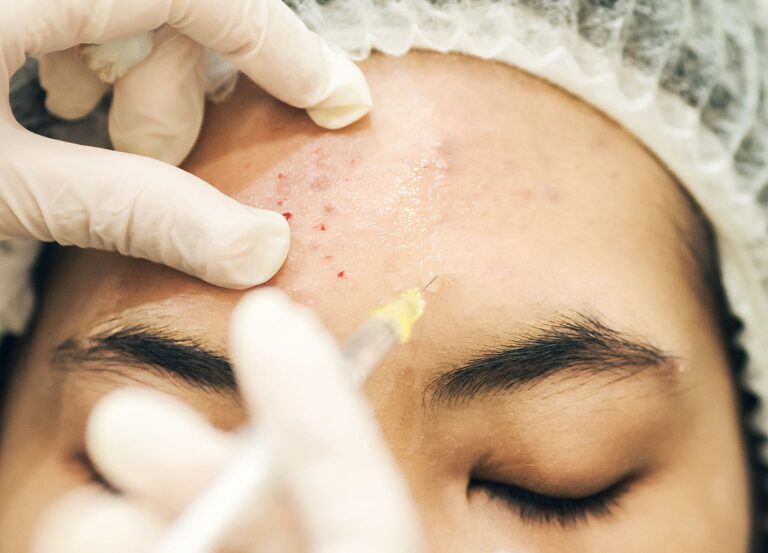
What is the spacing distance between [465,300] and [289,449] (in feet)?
1.13

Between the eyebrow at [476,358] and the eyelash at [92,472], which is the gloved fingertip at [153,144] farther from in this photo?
the eyelash at [92,472]

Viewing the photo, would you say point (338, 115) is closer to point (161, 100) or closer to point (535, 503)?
point (161, 100)

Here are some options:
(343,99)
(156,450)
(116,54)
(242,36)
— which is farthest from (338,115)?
(156,450)

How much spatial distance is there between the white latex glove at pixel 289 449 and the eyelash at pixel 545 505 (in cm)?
35

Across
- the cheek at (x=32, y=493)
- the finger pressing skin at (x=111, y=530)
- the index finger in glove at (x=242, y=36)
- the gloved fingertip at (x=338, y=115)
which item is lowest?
the cheek at (x=32, y=493)

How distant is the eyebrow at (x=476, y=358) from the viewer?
2.32ft

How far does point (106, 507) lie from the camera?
Result: 0.49m

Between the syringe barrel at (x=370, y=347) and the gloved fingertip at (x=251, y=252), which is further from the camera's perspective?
the gloved fingertip at (x=251, y=252)

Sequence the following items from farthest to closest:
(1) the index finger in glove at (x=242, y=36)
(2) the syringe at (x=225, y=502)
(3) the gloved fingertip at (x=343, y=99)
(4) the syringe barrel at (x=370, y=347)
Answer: (3) the gloved fingertip at (x=343, y=99) → (1) the index finger in glove at (x=242, y=36) → (4) the syringe barrel at (x=370, y=347) → (2) the syringe at (x=225, y=502)

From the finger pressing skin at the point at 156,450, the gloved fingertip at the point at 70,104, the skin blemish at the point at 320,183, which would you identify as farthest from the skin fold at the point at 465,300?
the finger pressing skin at the point at 156,450

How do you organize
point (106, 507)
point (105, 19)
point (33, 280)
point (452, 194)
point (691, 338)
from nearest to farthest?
A: point (106, 507) → point (105, 19) → point (452, 194) → point (691, 338) → point (33, 280)

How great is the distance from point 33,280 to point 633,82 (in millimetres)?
885

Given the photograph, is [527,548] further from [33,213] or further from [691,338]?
[33,213]

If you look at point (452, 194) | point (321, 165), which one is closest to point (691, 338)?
point (452, 194)
